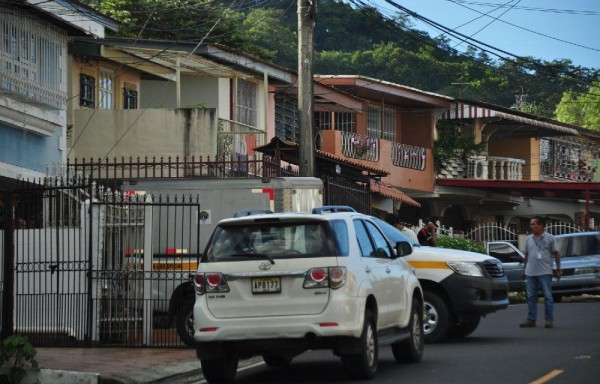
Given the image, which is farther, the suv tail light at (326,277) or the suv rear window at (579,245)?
the suv rear window at (579,245)

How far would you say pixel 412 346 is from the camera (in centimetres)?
1507

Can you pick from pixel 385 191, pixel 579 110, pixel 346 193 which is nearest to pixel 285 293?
pixel 346 193

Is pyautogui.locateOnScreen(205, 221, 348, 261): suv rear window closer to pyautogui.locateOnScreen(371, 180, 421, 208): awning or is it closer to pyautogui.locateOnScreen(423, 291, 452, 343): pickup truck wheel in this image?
pyautogui.locateOnScreen(423, 291, 452, 343): pickup truck wheel

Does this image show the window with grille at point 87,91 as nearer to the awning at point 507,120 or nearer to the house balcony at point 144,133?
the house balcony at point 144,133

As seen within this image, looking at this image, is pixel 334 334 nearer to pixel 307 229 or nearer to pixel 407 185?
pixel 307 229

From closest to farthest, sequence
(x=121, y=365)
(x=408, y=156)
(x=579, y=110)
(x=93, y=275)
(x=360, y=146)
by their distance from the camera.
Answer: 1. (x=121, y=365)
2. (x=93, y=275)
3. (x=360, y=146)
4. (x=408, y=156)
5. (x=579, y=110)

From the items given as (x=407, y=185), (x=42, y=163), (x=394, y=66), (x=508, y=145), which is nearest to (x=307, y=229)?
(x=42, y=163)

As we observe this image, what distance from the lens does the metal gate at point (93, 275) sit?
17.9 meters

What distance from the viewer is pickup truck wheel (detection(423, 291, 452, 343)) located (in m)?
17.8

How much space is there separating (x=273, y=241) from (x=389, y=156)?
28.6 m

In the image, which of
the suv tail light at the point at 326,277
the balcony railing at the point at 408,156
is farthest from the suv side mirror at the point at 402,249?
the balcony railing at the point at 408,156

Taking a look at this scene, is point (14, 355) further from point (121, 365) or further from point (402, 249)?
point (402, 249)

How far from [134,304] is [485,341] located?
16.0 feet

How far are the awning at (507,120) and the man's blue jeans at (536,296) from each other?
2450 cm
